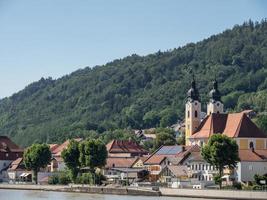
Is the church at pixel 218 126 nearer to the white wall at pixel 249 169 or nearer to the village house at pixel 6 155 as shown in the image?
the white wall at pixel 249 169

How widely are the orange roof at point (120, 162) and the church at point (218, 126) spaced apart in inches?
331

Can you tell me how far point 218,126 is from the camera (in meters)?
108

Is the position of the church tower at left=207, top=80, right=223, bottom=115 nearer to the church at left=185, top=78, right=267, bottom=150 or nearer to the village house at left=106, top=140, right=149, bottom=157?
the church at left=185, top=78, right=267, bottom=150

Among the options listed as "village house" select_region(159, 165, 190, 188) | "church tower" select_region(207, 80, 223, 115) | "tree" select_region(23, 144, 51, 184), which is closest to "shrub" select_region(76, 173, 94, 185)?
"village house" select_region(159, 165, 190, 188)

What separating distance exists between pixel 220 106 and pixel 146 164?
54.5 ft

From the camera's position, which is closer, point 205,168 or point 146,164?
point 205,168

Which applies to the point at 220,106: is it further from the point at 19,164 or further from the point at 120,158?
the point at 19,164

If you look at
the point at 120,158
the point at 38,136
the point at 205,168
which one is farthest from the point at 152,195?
the point at 38,136

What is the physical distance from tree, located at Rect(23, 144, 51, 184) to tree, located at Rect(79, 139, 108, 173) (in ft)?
35.8

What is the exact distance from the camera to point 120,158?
4550 inches

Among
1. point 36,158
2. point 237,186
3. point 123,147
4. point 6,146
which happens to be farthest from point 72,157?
point 6,146

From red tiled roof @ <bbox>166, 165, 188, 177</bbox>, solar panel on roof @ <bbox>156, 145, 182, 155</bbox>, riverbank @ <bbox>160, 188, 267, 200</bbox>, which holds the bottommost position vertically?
riverbank @ <bbox>160, 188, 267, 200</bbox>

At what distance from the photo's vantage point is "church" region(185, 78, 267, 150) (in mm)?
104250

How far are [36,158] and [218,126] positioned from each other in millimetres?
24168
